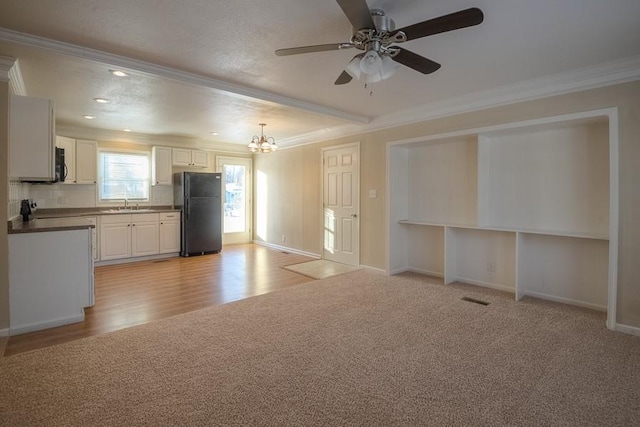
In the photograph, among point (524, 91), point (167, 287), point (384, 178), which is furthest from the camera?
point (384, 178)

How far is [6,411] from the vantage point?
195 cm

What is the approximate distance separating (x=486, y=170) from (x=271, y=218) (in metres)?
4.94

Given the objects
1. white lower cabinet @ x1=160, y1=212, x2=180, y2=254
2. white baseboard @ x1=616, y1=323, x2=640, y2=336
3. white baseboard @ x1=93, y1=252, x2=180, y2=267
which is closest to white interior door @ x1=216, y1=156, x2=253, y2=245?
white lower cabinet @ x1=160, y1=212, x2=180, y2=254

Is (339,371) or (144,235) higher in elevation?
(144,235)

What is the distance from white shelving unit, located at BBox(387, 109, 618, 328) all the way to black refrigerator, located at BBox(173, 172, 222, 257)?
3917 millimetres

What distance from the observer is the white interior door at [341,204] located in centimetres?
573

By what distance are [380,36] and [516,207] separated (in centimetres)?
313

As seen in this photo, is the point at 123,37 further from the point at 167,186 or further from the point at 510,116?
the point at 167,186

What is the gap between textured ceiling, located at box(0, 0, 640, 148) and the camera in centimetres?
225

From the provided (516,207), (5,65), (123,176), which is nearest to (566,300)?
(516,207)

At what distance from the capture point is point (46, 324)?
3178 millimetres

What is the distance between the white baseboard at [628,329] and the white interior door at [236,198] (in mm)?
7184

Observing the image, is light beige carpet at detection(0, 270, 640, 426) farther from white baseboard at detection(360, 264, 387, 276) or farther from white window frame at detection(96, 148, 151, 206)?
white window frame at detection(96, 148, 151, 206)

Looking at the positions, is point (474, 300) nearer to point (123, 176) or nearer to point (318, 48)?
point (318, 48)
